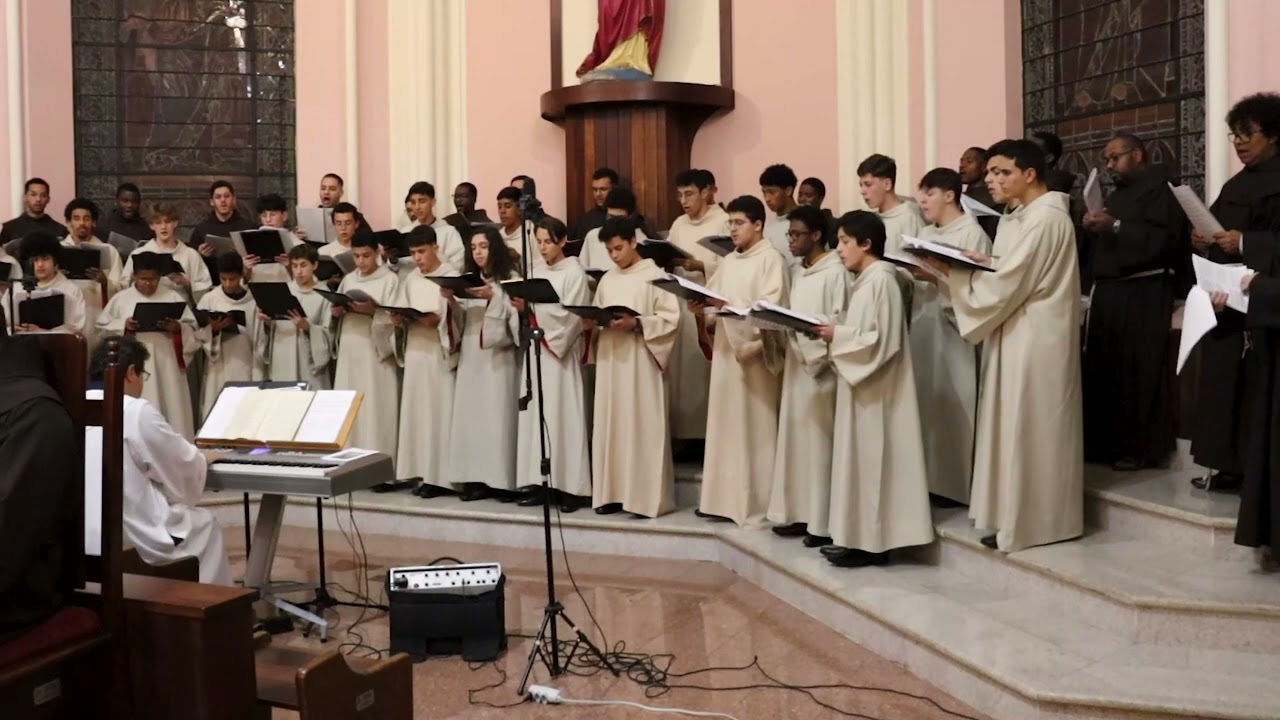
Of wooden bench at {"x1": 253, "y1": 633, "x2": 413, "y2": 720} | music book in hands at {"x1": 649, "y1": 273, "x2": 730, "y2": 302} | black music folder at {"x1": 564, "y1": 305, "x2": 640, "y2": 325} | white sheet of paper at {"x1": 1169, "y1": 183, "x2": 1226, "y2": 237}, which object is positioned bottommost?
wooden bench at {"x1": 253, "y1": 633, "x2": 413, "y2": 720}

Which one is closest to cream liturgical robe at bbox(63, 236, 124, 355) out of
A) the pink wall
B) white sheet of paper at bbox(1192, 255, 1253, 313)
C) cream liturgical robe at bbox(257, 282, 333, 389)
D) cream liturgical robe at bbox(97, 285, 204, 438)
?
cream liturgical robe at bbox(97, 285, 204, 438)

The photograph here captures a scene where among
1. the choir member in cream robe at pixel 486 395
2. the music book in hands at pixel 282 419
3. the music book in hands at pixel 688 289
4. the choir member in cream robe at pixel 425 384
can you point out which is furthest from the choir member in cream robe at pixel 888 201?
the music book in hands at pixel 282 419

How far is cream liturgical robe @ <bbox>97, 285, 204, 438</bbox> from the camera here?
9.12 metres

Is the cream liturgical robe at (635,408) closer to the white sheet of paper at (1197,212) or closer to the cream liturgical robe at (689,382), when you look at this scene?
the cream liturgical robe at (689,382)

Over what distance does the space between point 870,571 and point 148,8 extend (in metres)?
8.95

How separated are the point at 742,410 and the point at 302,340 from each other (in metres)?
3.66

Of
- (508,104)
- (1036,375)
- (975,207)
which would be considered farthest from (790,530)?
(508,104)

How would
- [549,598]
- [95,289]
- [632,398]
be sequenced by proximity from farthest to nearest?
[95,289]
[632,398]
[549,598]

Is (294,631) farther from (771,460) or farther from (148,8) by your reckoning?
(148,8)

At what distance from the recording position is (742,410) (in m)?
7.46

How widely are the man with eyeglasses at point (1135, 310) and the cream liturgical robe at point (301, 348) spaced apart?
5405mm

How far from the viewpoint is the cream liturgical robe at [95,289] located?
30.3 feet

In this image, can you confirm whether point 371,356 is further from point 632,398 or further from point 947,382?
point 947,382

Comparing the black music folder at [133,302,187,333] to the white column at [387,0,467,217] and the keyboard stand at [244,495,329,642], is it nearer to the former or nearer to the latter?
the keyboard stand at [244,495,329,642]
